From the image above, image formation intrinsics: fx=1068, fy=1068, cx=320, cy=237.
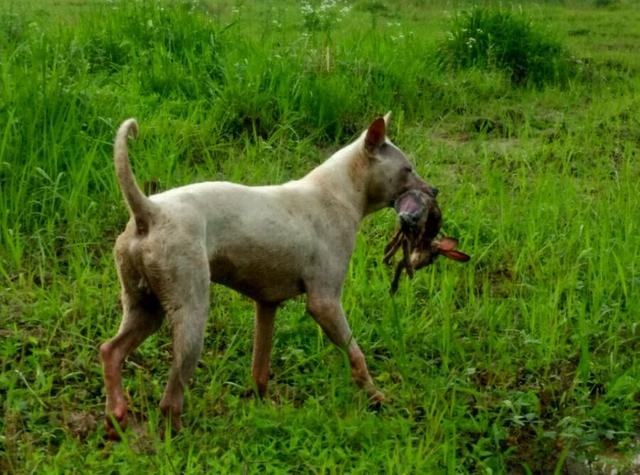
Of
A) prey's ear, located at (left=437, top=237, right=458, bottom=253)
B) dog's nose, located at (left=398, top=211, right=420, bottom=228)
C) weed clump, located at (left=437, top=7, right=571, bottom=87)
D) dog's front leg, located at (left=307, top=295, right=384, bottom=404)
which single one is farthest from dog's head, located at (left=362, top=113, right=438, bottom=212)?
weed clump, located at (left=437, top=7, right=571, bottom=87)

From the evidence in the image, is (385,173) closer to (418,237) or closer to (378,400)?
(418,237)

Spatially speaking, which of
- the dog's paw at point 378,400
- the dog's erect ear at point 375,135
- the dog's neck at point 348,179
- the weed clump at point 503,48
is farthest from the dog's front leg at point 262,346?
the weed clump at point 503,48

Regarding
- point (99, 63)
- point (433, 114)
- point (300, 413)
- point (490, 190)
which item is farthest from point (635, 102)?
point (300, 413)

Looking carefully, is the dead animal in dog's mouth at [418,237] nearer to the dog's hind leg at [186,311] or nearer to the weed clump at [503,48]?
the dog's hind leg at [186,311]

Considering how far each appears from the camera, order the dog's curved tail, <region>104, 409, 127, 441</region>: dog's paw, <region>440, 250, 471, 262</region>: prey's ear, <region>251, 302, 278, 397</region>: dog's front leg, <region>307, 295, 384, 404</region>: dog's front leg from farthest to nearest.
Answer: <region>440, 250, 471, 262</region>: prey's ear
<region>251, 302, 278, 397</region>: dog's front leg
<region>307, 295, 384, 404</region>: dog's front leg
<region>104, 409, 127, 441</region>: dog's paw
the dog's curved tail

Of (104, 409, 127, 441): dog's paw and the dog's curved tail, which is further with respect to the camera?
(104, 409, 127, 441): dog's paw

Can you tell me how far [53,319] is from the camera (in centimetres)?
488

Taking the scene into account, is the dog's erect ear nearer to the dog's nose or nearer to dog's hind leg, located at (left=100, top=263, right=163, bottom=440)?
the dog's nose

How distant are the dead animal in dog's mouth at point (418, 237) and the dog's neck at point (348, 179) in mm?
184

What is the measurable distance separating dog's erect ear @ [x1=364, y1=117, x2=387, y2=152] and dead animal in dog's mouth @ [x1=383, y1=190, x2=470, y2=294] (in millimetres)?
262

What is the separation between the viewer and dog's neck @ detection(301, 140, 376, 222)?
464cm

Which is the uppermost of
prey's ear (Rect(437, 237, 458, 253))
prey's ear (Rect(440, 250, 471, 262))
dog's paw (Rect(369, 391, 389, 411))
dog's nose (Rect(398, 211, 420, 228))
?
dog's nose (Rect(398, 211, 420, 228))

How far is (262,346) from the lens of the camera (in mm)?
4535

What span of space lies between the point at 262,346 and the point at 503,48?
5385mm
